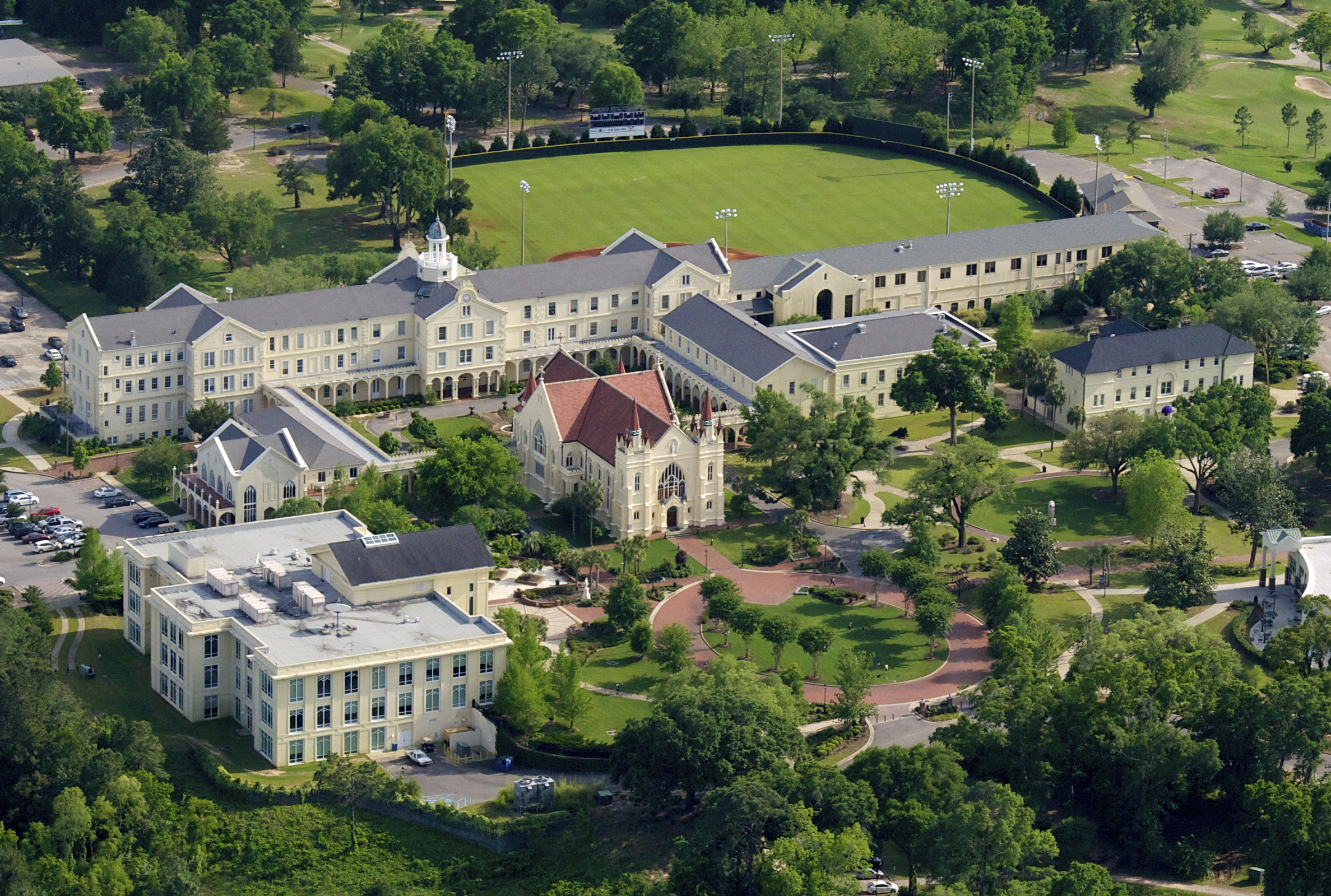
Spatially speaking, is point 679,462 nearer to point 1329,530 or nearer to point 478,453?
point 478,453

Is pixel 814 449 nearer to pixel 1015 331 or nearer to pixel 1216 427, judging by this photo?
pixel 1216 427

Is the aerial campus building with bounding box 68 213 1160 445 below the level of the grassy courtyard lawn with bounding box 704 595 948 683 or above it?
above

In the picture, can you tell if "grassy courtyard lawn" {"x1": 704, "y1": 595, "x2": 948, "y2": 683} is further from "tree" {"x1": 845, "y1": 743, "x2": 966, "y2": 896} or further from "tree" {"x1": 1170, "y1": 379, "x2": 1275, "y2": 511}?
"tree" {"x1": 1170, "y1": 379, "x2": 1275, "y2": 511}

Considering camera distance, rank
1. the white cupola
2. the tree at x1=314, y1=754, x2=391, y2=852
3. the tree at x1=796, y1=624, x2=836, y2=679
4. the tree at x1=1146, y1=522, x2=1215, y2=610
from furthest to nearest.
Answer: the white cupola → the tree at x1=1146, y1=522, x2=1215, y2=610 → the tree at x1=796, y1=624, x2=836, y2=679 → the tree at x1=314, y1=754, x2=391, y2=852

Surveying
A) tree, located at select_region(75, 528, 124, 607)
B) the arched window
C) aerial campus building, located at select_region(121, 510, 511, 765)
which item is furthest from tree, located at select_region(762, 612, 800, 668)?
tree, located at select_region(75, 528, 124, 607)

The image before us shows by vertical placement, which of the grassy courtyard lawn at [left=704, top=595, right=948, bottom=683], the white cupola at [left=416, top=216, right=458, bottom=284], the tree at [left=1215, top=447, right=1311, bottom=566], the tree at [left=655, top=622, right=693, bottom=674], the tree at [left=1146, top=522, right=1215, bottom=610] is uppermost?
the white cupola at [left=416, top=216, right=458, bottom=284]

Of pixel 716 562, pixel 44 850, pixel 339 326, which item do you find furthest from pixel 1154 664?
pixel 339 326

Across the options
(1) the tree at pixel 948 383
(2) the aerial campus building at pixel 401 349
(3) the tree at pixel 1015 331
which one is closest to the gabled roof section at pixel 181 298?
(2) the aerial campus building at pixel 401 349
